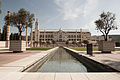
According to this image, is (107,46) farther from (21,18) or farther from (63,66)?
(21,18)

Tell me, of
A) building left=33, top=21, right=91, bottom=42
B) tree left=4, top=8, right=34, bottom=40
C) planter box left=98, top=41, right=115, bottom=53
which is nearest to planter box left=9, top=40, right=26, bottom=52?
tree left=4, top=8, right=34, bottom=40

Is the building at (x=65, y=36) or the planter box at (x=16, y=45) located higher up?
the building at (x=65, y=36)

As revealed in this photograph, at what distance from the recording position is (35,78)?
4.61 metres

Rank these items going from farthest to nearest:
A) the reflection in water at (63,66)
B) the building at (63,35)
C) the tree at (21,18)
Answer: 1. the building at (63,35)
2. the tree at (21,18)
3. the reflection in water at (63,66)

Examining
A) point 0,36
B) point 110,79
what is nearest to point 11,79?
point 110,79

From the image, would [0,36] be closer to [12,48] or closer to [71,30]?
[12,48]

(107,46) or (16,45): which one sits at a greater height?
(16,45)

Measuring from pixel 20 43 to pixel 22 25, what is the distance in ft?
26.5

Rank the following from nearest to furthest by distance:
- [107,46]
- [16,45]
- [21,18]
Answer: [16,45], [107,46], [21,18]

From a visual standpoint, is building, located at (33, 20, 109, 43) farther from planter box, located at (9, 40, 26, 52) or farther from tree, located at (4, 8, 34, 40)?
planter box, located at (9, 40, 26, 52)

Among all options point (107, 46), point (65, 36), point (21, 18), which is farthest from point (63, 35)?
point (107, 46)

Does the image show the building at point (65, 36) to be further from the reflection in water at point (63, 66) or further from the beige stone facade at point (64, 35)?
the reflection in water at point (63, 66)

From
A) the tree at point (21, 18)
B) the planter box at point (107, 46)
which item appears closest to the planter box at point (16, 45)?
the tree at point (21, 18)

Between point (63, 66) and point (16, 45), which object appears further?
point (16, 45)
